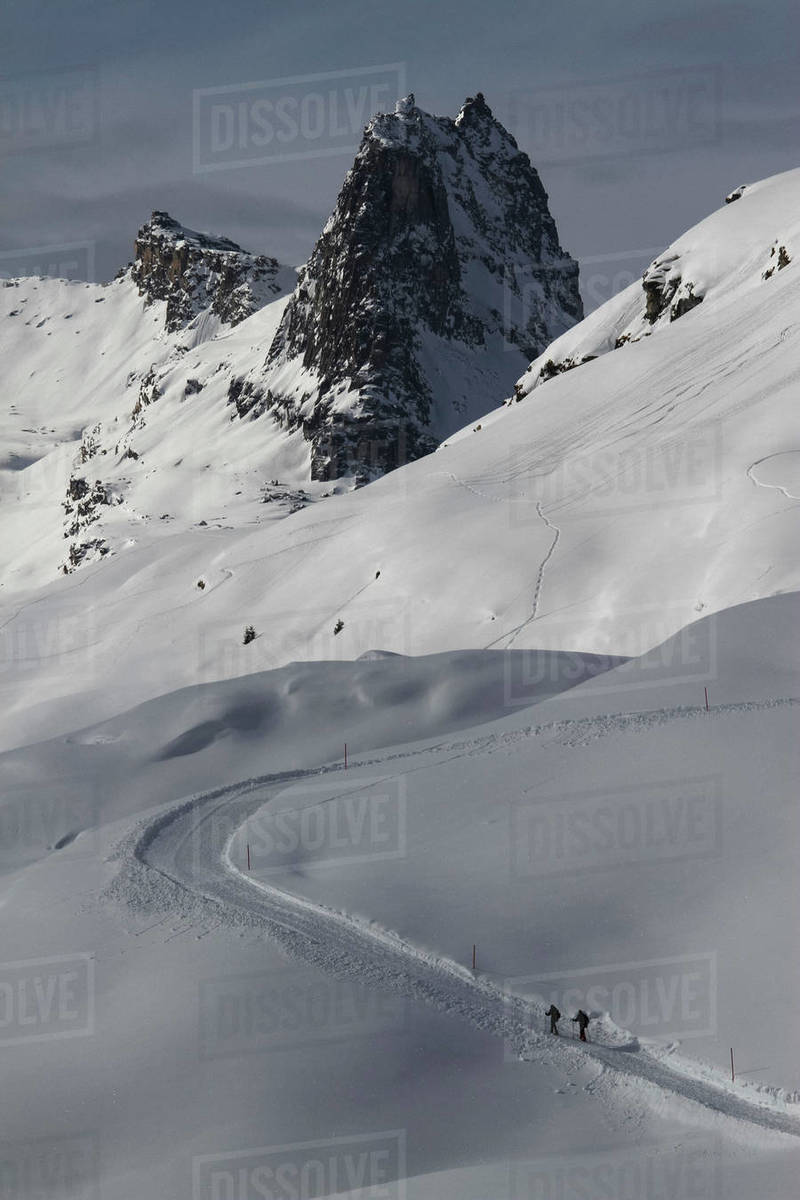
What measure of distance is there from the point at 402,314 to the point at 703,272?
3240 inches

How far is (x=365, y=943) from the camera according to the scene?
789 inches

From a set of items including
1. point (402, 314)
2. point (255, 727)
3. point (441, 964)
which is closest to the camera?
point (441, 964)

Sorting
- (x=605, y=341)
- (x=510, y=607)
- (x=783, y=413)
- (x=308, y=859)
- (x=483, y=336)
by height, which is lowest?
(x=308, y=859)

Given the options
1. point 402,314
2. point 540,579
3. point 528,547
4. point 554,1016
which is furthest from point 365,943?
point 402,314

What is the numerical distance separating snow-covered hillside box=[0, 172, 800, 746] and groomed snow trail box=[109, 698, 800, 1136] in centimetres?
1015

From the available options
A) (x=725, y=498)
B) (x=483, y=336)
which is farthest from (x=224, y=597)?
(x=483, y=336)

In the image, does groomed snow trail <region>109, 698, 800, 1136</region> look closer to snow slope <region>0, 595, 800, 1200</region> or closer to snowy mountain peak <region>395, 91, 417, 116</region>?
snow slope <region>0, 595, 800, 1200</region>

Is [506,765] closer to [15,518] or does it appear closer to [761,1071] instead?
[761,1071]

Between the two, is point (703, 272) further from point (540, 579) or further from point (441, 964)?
point (441, 964)

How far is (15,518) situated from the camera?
16300cm

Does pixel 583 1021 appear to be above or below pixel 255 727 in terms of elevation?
below

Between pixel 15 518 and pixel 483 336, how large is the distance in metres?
67.1

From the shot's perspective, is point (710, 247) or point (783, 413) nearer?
point (783, 413)

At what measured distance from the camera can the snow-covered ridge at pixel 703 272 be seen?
57.6 metres
